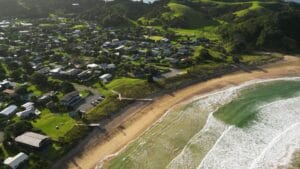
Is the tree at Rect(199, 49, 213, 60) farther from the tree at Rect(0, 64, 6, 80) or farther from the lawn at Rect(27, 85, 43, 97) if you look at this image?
the tree at Rect(0, 64, 6, 80)

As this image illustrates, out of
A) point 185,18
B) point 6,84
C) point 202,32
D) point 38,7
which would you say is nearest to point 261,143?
point 6,84

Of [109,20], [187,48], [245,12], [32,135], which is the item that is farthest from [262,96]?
[109,20]

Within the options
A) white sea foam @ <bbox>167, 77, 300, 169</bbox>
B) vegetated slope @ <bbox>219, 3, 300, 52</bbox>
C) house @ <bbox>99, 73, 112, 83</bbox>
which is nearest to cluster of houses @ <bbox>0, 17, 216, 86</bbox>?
house @ <bbox>99, 73, 112, 83</bbox>

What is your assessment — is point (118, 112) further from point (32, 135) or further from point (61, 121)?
point (32, 135)

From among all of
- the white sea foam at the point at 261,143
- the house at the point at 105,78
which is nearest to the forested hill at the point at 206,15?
the house at the point at 105,78

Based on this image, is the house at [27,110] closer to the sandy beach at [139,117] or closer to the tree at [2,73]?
the sandy beach at [139,117]
